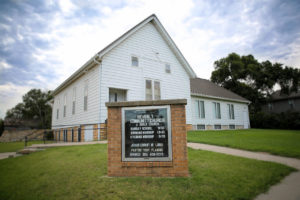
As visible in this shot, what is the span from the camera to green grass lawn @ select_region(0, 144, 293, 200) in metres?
3.08

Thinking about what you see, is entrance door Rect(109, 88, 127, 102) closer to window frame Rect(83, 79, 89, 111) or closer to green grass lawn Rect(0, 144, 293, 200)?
window frame Rect(83, 79, 89, 111)

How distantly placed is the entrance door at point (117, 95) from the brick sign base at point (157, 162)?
936cm

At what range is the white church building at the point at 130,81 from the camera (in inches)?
481

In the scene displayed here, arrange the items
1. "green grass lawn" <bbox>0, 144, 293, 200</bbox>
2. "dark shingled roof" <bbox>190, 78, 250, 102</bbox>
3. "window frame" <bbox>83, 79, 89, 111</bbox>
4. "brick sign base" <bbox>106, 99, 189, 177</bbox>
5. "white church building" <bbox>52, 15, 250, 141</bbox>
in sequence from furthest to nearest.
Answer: "dark shingled roof" <bbox>190, 78, 250, 102</bbox> → "window frame" <bbox>83, 79, 89, 111</bbox> → "white church building" <bbox>52, 15, 250, 141</bbox> → "brick sign base" <bbox>106, 99, 189, 177</bbox> → "green grass lawn" <bbox>0, 144, 293, 200</bbox>

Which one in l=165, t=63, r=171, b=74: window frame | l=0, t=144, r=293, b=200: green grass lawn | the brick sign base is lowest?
l=0, t=144, r=293, b=200: green grass lawn

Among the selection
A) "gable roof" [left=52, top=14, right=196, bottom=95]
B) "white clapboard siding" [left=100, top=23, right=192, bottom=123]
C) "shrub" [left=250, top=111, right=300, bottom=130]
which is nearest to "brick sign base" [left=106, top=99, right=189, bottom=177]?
"white clapboard siding" [left=100, top=23, right=192, bottom=123]

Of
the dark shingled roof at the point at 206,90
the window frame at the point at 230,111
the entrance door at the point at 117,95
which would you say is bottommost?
the window frame at the point at 230,111

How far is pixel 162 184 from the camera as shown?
3.41m

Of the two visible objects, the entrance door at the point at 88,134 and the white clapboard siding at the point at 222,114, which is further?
the white clapboard siding at the point at 222,114

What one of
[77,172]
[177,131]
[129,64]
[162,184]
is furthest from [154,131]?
[129,64]

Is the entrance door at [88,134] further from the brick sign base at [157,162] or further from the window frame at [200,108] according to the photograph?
the window frame at [200,108]

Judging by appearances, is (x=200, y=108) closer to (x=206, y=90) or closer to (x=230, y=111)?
(x=206, y=90)

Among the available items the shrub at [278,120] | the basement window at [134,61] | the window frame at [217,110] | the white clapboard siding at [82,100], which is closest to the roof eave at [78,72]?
the white clapboard siding at [82,100]

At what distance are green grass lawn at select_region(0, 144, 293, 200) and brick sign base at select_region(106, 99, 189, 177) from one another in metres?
0.21
